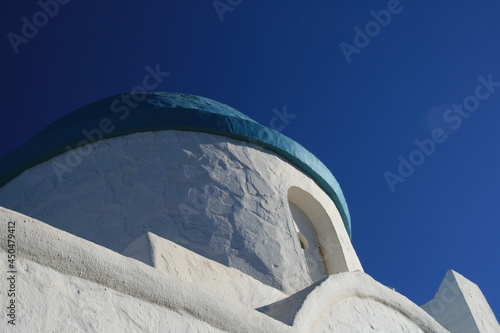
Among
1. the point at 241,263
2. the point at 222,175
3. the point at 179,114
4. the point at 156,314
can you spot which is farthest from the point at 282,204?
the point at 156,314

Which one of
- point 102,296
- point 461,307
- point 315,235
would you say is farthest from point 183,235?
point 461,307

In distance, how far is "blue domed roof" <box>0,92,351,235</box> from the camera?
197 inches

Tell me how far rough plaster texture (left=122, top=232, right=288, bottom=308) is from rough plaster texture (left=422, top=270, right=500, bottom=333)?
7.70 ft

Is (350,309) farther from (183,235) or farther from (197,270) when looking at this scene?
(183,235)

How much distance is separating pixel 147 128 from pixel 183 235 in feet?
3.77

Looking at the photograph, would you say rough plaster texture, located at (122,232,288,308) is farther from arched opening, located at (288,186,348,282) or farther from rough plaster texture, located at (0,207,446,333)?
arched opening, located at (288,186,348,282)

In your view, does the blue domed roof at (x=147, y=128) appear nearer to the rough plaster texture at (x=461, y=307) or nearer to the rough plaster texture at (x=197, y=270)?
the rough plaster texture at (x=461, y=307)

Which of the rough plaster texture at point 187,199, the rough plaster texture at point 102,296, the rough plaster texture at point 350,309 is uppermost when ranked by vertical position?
the rough plaster texture at point 350,309

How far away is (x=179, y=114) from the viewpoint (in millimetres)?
5086

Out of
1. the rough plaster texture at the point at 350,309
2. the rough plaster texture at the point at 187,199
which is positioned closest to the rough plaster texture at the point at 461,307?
the rough plaster texture at the point at 187,199

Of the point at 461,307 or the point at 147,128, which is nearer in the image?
the point at 147,128

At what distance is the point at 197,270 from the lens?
3.24m

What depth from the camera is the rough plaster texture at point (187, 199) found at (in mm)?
4172

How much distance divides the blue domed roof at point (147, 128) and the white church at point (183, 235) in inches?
0.4
